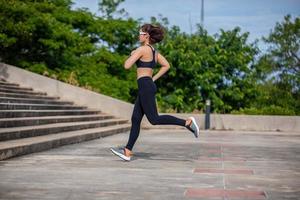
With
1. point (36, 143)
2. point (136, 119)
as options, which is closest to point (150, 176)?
point (136, 119)

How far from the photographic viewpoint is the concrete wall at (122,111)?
71.4 feet

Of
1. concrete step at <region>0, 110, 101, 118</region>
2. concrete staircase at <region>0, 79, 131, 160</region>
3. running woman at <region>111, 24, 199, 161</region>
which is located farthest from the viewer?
concrete step at <region>0, 110, 101, 118</region>

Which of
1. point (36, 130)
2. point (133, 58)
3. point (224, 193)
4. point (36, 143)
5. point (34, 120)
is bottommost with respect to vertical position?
point (224, 193)

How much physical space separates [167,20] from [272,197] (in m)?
36.4

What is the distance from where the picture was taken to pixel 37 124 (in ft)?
44.4

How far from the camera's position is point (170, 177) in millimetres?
6824

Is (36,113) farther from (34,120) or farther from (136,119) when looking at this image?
(136,119)

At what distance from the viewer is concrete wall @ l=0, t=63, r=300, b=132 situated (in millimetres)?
21750

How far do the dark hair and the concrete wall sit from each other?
13332mm

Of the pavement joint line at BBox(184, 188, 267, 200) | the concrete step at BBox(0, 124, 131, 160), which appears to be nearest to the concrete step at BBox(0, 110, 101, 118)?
the concrete step at BBox(0, 124, 131, 160)

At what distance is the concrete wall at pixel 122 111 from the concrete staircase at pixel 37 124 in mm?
556

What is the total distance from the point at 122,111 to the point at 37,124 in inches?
370

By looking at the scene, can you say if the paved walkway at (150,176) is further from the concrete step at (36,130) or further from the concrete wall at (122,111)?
the concrete wall at (122,111)

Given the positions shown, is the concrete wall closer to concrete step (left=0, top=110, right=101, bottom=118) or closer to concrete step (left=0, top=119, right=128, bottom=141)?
concrete step (left=0, top=110, right=101, bottom=118)
